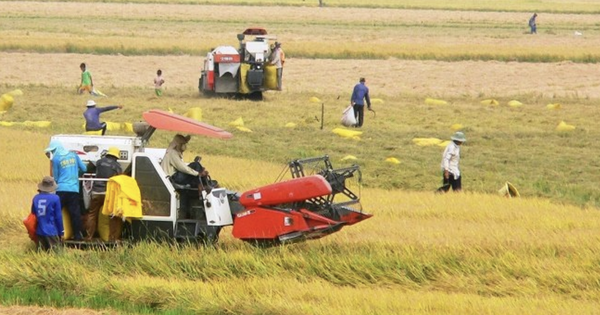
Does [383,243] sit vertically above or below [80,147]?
below

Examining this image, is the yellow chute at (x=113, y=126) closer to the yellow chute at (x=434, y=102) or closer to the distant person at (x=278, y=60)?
the distant person at (x=278, y=60)

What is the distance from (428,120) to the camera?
114 feet

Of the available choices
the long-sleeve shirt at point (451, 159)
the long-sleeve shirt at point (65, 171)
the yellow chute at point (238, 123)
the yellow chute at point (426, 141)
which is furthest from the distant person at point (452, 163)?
the yellow chute at point (238, 123)

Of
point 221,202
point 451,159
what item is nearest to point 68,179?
point 221,202

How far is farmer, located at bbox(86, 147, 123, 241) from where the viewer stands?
614 inches

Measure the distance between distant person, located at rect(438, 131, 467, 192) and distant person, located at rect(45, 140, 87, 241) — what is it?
7947 millimetres

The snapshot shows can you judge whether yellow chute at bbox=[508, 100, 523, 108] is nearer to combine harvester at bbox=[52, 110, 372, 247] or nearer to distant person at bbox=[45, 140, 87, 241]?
combine harvester at bbox=[52, 110, 372, 247]

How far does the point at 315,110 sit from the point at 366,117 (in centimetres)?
191

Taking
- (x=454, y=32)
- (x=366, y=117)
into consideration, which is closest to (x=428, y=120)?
(x=366, y=117)

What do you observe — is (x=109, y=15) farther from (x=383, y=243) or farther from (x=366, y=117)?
(x=383, y=243)

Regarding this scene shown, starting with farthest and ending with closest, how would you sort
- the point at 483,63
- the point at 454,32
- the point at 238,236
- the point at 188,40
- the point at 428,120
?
the point at 454,32, the point at 188,40, the point at 483,63, the point at 428,120, the point at 238,236

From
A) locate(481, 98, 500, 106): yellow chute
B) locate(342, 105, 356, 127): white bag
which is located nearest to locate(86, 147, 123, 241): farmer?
locate(342, 105, 356, 127): white bag

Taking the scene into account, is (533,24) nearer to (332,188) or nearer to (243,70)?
(243,70)

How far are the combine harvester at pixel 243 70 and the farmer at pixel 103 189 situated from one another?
2253cm
